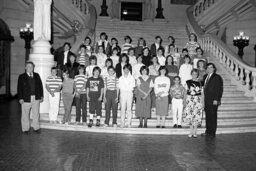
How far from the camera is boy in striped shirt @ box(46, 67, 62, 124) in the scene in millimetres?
9641

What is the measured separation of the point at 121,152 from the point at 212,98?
3353 mm

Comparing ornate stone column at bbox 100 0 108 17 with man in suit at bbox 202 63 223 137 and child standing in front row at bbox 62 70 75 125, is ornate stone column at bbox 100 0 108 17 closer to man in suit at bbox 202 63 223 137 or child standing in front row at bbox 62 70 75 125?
child standing in front row at bbox 62 70 75 125

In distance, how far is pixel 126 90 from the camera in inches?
369

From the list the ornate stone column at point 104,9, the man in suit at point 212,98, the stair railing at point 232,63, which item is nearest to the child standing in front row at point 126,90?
the man in suit at point 212,98

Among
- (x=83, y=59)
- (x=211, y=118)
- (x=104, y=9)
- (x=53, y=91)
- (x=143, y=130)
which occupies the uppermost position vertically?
(x=104, y=9)

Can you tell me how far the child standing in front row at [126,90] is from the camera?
9367 mm

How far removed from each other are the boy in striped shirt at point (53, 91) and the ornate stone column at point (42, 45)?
84cm

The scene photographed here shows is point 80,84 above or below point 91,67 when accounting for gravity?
below

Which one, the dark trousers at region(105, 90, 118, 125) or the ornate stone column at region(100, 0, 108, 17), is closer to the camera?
A: the dark trousers at region(105, 90, 118, 125)

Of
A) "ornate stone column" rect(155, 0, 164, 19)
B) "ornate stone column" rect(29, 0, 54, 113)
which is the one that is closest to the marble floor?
"ornate stone column" rect(29, 0, 54, 113)

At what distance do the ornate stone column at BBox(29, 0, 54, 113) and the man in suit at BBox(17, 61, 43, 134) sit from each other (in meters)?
1.34

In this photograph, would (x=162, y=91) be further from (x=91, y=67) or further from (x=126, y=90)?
(x=91, y=67)

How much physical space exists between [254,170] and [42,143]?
14.9 ft

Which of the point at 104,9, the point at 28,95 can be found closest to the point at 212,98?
the point at 28,95
